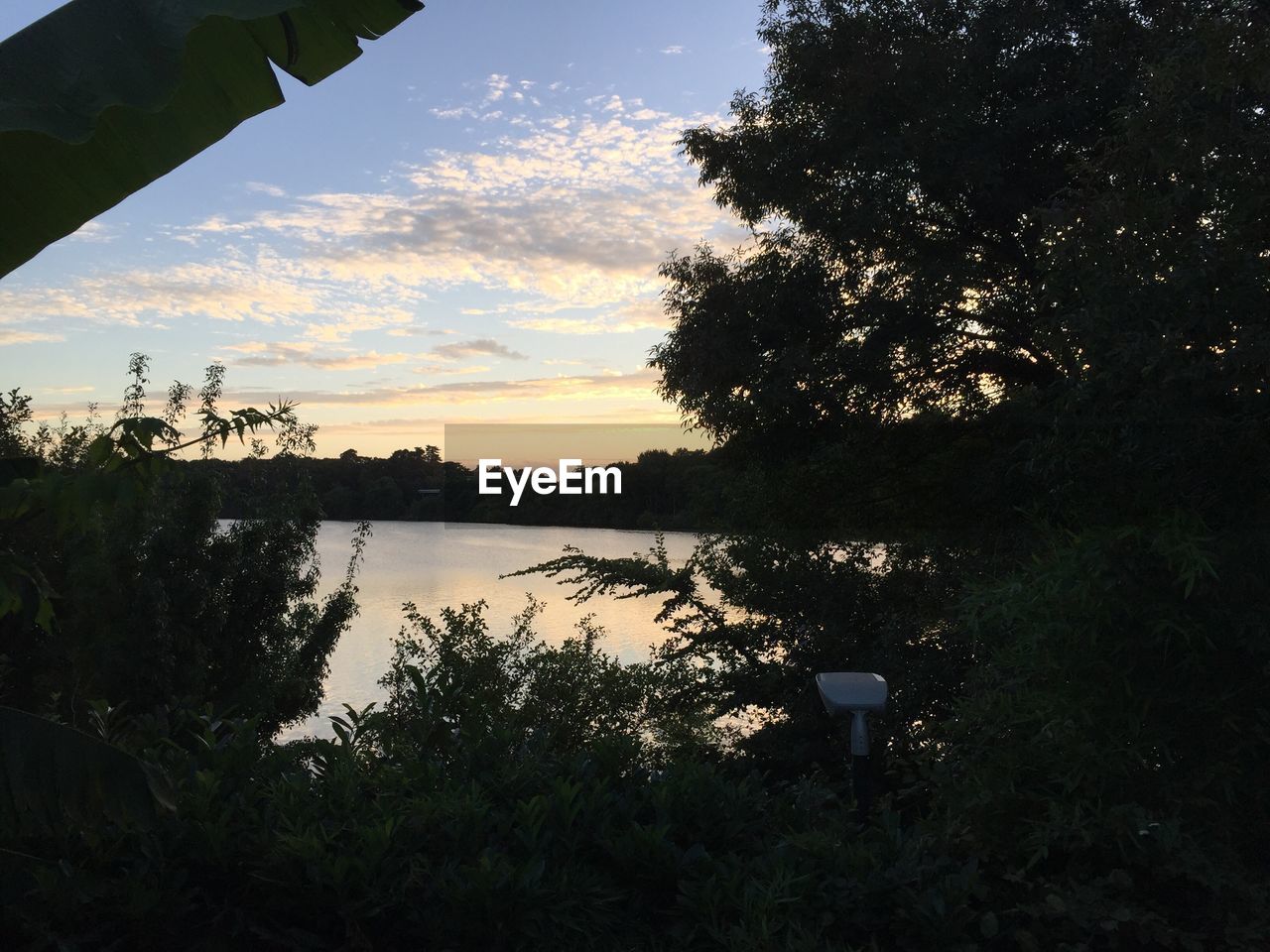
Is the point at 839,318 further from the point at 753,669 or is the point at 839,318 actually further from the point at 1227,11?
the point at 1227,11

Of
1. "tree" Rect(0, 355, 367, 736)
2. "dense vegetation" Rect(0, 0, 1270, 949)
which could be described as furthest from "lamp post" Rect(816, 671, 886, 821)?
"tree" Rect(0, 355, 367, 736)

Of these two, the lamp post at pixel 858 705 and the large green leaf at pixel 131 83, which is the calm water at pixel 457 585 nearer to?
the lamp post at pixel 858 705

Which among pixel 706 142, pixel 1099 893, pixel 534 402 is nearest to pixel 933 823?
pixel 1099 893

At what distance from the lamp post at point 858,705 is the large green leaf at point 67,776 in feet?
7.68

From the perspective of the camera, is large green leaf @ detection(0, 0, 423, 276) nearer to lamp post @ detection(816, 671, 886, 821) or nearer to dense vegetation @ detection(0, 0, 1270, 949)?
dense vegetation @ detection(0, 0, 1270, 949)

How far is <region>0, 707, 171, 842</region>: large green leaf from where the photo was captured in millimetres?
2590

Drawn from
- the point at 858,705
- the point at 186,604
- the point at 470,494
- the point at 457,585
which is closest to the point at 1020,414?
the point at 858,705

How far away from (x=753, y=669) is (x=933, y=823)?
26.3 feet

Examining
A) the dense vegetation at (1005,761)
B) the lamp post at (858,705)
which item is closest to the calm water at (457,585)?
the dense vegetation at (1005,761)

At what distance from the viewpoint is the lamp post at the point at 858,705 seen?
365cm

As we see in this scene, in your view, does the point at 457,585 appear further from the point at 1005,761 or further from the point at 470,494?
the point at 1005,761

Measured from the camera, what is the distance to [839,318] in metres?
10.6

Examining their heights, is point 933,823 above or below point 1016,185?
below

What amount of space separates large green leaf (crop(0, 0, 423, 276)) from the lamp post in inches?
110
